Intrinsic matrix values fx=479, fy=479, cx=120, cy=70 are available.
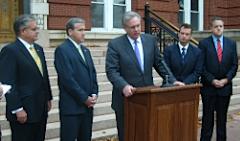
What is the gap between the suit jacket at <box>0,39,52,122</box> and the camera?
5.12m

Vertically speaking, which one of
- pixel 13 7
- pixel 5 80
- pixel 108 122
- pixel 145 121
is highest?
pixel 13 7

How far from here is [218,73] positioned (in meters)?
6.84

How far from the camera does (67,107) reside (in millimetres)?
5469

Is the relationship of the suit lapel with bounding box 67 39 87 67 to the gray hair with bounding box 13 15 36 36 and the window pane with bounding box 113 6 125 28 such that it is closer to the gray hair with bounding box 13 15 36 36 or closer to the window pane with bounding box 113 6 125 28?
the gray hair with bounding box 13 15 36 36

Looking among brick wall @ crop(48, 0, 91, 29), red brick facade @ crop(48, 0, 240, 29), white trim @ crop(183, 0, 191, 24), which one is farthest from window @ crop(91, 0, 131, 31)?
white trim @ crop(183, 0, 191, 24)

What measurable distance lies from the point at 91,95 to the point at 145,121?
0.96 meters

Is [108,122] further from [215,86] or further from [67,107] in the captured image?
[67,107]

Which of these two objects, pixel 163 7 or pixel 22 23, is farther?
pixel 163 7

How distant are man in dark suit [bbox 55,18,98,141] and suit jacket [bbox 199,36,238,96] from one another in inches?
80.0

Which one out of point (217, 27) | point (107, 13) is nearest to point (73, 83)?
point (217, 27)

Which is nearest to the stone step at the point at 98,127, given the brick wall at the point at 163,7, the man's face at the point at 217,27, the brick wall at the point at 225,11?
the man's face at the point at 217,27

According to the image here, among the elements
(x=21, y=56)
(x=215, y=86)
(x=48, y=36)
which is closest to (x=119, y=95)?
(x=21, y=56)

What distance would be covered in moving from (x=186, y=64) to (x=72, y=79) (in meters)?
1.84

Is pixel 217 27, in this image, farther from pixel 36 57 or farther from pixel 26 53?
pixel 26 53
